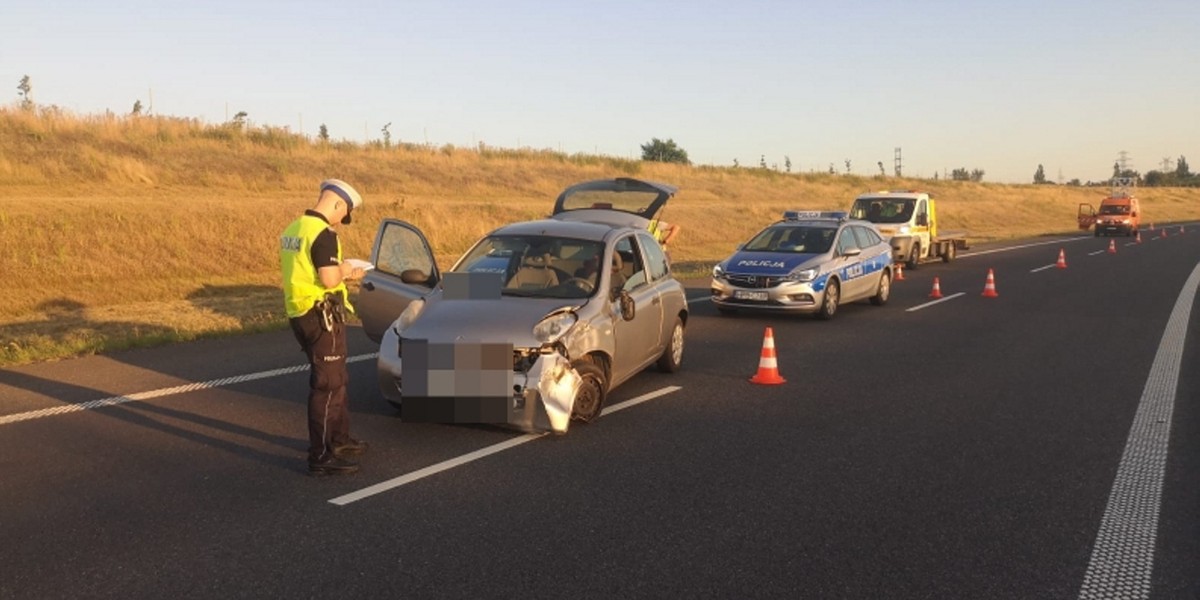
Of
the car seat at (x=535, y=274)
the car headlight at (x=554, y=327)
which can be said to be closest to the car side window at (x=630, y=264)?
the car seat at (x=535, y=274)

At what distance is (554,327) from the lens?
7234 millimetres

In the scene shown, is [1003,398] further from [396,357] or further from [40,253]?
[40,253]

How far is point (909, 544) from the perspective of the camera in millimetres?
5074

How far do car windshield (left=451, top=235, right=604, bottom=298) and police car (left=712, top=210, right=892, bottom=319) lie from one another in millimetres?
6286

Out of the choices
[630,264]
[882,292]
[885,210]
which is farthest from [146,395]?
[885,210]

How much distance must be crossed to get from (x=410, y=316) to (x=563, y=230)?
1.81 m

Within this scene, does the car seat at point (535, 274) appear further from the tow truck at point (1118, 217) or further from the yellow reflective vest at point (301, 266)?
the tow truck at point (1118, 217)

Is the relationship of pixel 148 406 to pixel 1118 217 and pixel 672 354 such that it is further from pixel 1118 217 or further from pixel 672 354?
pixel 1118 217

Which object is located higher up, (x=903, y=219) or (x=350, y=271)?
(x=903, y=219)

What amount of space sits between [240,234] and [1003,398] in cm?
1887

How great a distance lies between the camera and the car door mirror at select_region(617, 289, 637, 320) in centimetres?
811

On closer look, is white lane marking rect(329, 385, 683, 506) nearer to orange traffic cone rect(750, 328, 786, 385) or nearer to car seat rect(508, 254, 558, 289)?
car seat rect(508, 254, 558, 289)

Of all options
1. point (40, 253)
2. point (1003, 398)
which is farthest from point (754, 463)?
point (40, 253)

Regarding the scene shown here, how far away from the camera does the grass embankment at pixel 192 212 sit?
15406 mm
